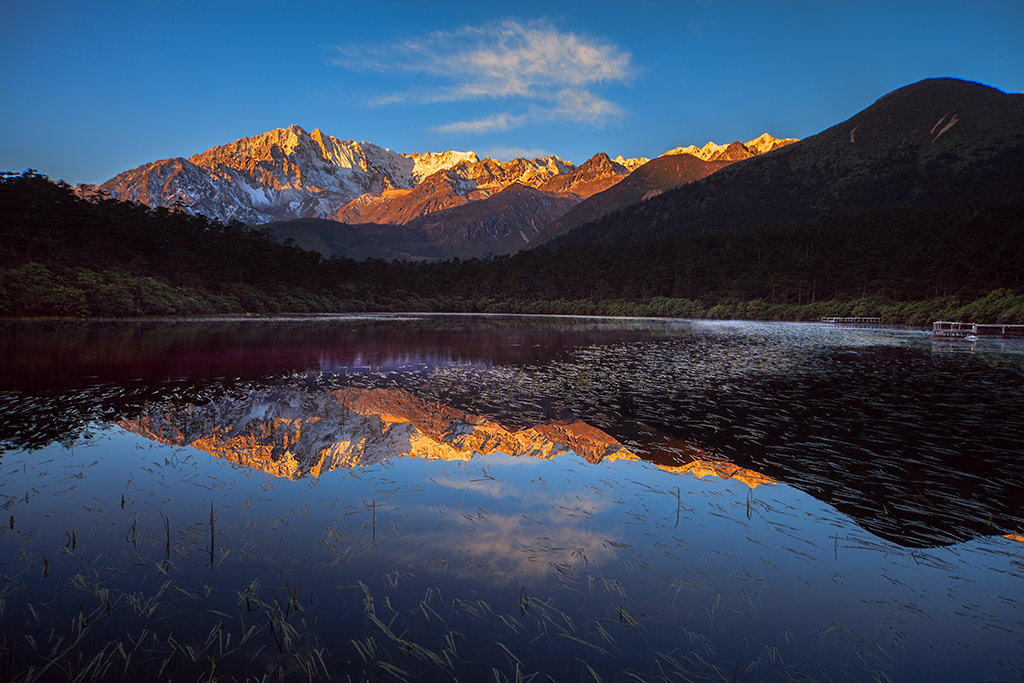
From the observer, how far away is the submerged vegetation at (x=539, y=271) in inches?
2611

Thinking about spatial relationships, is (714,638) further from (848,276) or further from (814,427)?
(848,276)

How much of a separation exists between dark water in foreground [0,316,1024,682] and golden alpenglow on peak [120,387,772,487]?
11 centimetres

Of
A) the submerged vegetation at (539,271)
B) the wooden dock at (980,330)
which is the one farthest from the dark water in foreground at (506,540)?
the submerged vegetation at (539,271)

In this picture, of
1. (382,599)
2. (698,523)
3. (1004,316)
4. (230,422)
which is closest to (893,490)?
(698,523)

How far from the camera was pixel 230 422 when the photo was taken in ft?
46.0

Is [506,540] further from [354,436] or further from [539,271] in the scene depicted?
[539,271]

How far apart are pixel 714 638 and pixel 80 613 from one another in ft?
21.1

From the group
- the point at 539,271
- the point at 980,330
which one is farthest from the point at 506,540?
the point at 539,271

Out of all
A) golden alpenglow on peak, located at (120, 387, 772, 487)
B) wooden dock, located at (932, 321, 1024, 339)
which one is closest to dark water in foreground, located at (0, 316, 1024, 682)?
golden alpenglow on peak, located at (120, 387, 772, 487)

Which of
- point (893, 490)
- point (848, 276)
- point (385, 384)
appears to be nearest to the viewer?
point (893, 490)

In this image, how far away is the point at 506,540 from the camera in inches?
294

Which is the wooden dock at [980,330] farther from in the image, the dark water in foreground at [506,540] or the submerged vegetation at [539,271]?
the dark water in foreground at [506,540]

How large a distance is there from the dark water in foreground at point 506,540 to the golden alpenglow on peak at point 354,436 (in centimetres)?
11

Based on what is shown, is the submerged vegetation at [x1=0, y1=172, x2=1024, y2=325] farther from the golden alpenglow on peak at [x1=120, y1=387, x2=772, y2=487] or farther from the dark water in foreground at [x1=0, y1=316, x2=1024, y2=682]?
the dark water in foreground at [x1=0, y1=316, x2=1024, y2=682]
